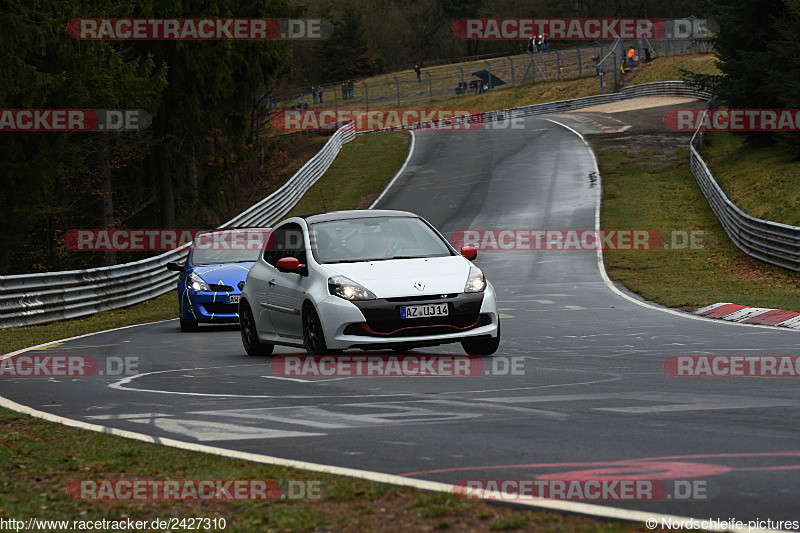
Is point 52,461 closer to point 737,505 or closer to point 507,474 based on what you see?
point 507,474

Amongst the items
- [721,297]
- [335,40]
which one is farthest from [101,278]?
[335,40]

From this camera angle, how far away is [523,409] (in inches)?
317

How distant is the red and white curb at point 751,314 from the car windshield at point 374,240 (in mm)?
5176

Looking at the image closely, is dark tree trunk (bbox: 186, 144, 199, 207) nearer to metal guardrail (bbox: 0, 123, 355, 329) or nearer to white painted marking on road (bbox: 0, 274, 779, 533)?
metal guardrail (bbox: 0, 123, 355, 329)

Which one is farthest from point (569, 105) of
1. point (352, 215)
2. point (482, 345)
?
point (482, 345)

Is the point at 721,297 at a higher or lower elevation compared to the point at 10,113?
lower

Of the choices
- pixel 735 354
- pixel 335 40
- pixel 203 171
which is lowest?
pixel 735 354

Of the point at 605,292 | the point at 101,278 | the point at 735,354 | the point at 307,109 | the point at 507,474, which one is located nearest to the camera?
the point at 507,474

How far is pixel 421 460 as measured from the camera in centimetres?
630

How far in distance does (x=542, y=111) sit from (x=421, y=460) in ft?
235

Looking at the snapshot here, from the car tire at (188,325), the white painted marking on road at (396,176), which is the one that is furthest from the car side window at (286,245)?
the white painted marking on road at (396,176)

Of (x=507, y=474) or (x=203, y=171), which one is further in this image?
(x=203, y=171)

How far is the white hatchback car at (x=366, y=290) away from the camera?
11.2 m

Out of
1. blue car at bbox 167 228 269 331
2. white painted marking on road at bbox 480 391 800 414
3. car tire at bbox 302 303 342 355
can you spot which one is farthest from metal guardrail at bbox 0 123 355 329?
white painted marking on road at bbox 480 391 800 414
